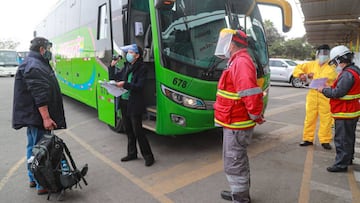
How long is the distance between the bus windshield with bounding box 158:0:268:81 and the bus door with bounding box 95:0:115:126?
1677mm

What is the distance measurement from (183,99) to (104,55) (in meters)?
2.41

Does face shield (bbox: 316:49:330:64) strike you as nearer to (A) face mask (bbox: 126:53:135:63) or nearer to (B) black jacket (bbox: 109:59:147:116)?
(B) black jacket (bbox: 109:59:147:116)

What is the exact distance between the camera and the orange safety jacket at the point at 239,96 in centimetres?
275

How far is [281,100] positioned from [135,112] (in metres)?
8.50

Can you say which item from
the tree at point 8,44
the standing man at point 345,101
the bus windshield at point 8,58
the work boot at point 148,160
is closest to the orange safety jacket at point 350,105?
the standing man at point 345,101

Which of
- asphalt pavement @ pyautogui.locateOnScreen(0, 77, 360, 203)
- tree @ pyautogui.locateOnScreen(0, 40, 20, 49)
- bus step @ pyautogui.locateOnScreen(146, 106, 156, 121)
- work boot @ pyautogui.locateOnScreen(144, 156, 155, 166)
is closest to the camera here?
asphalt pavement @ pyautogui.locateOnScreen(0, 77, 360, 203)

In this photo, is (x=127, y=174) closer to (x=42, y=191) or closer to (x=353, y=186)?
(x=42, y=191)

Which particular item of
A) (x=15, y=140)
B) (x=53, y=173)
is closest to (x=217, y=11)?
(x=53, y=173)

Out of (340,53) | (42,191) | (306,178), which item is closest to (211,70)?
(340,53)

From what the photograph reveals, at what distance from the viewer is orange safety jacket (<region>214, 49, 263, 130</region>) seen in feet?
9.03

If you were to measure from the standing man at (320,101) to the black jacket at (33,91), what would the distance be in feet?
13.6

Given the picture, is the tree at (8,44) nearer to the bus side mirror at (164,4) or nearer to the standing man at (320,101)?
the bus side mirror at (164,4)

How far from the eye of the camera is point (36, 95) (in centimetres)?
330

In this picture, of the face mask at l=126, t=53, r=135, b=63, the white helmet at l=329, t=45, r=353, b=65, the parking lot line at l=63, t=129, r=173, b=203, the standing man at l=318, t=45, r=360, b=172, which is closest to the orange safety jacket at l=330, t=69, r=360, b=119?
the standing man at l=318, t=45, r=360, b=172
